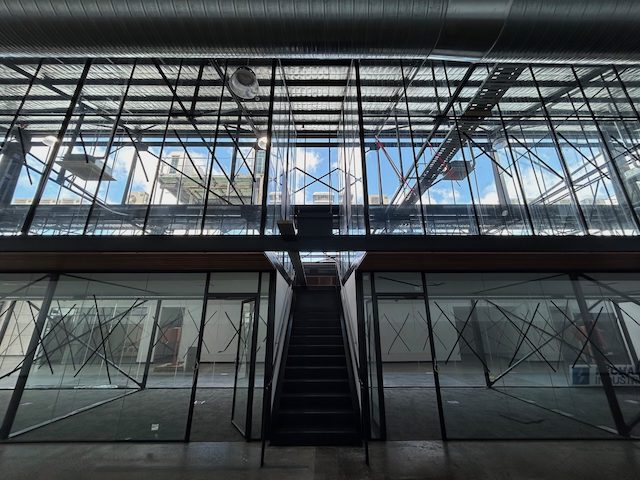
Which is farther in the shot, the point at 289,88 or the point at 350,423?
the point at 289,88

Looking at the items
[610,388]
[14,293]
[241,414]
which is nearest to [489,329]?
[610,388]

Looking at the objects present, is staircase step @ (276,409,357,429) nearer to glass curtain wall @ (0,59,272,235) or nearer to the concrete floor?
the concrete floor

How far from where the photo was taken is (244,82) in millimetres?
4309

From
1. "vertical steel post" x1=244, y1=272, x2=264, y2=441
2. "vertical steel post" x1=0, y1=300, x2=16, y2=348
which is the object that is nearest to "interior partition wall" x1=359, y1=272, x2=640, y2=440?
"vertical steel post" x1=244, y1=272, x2=264, y2=441

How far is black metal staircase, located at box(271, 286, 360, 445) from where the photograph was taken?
11.5 feet

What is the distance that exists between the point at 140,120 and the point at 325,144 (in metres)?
4.76

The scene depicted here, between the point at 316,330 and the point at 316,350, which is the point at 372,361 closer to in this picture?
→ the point at 316,350

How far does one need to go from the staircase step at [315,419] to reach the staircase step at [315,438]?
104 millimetres

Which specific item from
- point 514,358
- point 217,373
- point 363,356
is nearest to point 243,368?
point 217,373

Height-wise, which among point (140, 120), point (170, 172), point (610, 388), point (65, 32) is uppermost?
point (140, 120)

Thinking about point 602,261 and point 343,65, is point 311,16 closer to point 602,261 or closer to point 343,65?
point 343,65

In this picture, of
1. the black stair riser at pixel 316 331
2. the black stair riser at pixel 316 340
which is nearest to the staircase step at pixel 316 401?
the black stair riser at pixel 316 340

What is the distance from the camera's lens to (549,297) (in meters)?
4.34

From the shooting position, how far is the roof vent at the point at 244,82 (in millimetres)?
4254
